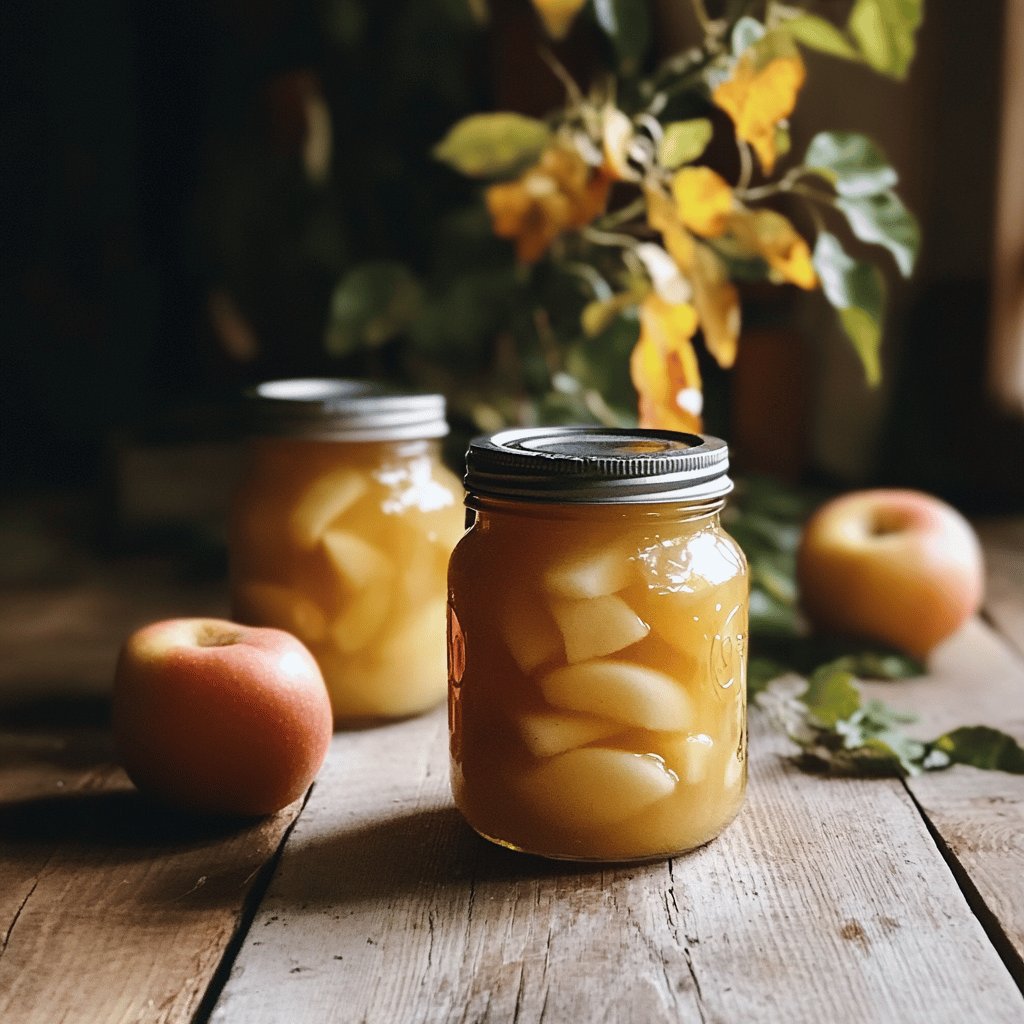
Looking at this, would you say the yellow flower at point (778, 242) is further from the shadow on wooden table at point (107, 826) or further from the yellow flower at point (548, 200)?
the shadow on wooden table at point (107, 826)

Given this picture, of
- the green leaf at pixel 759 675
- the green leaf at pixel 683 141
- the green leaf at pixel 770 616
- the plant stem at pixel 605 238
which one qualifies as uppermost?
the green leaf at pixel 683 141

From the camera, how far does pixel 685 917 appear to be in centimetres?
64

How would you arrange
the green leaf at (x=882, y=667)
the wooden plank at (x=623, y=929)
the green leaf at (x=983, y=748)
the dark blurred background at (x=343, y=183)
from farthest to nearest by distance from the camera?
the dark blurred background at (x=343, y=183) → the green leaf at (x=882, y=667) → the green leaf at (x=983, y=748) → the wooden plank at (x=623, y=929)

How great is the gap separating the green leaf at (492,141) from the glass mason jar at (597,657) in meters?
0.42

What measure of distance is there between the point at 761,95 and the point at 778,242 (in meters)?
0.11

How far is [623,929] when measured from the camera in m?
0.63

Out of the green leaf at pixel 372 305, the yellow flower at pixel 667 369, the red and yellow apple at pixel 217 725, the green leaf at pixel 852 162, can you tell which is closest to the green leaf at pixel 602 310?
the yellow flower at pixel 667 369

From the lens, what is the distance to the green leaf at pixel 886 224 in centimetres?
93

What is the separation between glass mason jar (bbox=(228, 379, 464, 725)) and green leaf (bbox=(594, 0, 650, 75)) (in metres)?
0.33

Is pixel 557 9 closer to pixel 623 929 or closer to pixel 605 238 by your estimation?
pixel 605 238

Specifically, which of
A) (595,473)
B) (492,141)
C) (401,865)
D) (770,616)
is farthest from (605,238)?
(401,865)

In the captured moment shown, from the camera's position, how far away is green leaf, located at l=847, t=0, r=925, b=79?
2.93ft

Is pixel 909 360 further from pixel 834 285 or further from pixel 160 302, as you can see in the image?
pixel 160 302

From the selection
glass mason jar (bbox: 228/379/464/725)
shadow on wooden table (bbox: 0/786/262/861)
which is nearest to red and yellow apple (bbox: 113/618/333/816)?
shadow on wooden table (bbox: 0/786/262/861)
